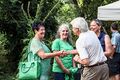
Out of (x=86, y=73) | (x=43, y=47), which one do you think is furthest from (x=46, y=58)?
(x=86, y=73)

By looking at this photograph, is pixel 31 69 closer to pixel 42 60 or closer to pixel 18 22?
pixel 42 60

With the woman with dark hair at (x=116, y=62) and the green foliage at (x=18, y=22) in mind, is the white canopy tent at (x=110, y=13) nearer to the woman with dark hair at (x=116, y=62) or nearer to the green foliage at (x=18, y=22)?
the woman with dark hair at (x=116, y=62)

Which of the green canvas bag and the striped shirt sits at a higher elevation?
the striped shirt

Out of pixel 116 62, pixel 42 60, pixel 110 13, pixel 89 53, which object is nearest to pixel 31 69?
pixel 42 60

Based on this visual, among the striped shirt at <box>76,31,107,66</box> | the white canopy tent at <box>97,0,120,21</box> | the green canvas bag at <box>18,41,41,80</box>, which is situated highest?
the white canopy tent at <box>97,0,120,21</box>

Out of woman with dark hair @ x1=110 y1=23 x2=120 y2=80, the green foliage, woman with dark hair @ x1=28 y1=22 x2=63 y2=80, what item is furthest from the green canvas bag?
the green foliage

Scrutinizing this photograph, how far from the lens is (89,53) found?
6027 millimetres

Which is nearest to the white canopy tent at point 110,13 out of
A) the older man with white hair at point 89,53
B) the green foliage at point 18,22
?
the older man with white hair at point 89,53

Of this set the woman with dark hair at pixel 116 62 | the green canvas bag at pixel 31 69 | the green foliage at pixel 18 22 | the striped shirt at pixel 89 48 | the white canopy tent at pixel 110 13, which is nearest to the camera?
the striped shirt at pixel 89 48

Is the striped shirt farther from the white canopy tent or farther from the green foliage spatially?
the green foliage

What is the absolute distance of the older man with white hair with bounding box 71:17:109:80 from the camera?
5.95 metres

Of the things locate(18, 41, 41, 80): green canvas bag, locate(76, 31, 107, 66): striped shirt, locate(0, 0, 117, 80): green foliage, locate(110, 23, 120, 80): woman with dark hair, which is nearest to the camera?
locate(76, 31, 107, 66): striped shirt

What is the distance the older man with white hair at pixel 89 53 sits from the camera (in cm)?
595

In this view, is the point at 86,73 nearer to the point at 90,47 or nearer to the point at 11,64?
the point at 90,47
